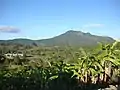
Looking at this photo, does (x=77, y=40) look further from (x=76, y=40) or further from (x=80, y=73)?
(x=80, y=73)

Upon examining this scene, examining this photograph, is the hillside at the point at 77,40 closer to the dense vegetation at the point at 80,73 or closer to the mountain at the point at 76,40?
the mountain at the point at 76,40

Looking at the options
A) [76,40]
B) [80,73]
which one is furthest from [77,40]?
[80,73]

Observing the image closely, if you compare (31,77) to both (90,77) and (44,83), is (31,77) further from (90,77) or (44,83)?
(90,77)

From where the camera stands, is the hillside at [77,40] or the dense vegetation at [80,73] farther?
the hillside at [77,40]

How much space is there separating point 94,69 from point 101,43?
0.63 metres

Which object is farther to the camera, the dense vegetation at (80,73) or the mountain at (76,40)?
the mountain at (76,40)

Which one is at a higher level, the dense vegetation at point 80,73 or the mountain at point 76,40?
the mountain at point 76,40

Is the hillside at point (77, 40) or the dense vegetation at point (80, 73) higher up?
the hillside at point (77, 40)

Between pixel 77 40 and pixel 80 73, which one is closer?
pixel 80 73

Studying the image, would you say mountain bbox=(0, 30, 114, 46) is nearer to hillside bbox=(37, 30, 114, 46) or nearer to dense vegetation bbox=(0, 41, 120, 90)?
hillside bbox=(37, 30, 114, 46)

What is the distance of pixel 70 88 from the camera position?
6168 millimetres

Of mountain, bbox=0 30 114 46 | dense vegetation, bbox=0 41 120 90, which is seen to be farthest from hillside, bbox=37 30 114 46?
dense vegetation, bbox=0 41 120 90

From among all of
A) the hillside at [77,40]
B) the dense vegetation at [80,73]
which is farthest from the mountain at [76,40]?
the dense vegetation at [80,73]

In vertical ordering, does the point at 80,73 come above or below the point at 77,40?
below
